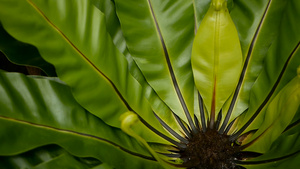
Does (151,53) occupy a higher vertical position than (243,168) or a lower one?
higher

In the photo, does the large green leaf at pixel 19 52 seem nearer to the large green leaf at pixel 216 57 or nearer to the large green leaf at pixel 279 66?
the large green leaf at pixel 216 57

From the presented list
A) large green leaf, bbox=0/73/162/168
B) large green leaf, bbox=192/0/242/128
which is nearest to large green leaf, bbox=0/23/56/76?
large green leaf, bbox=0/73/162/168

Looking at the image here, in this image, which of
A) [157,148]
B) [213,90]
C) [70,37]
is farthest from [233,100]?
[70,37]

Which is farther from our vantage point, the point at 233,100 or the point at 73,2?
the point at 233,100

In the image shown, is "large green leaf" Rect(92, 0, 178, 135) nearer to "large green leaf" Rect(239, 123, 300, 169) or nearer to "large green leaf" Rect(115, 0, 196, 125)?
"large green leaf" Rect(115, 0, 196, 125)

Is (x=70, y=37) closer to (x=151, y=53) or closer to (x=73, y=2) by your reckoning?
(x=73, y=2)

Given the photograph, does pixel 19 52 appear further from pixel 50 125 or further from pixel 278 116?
pixel 278 116
